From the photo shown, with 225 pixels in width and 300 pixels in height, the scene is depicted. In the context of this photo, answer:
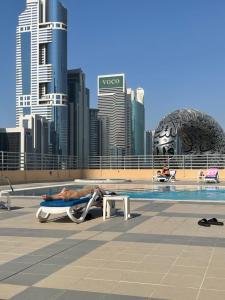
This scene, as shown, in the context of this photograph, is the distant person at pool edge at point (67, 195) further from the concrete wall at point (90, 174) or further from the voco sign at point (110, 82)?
the voco sign at point (110, 82)

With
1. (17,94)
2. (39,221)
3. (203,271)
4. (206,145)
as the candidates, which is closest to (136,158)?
(206,145)

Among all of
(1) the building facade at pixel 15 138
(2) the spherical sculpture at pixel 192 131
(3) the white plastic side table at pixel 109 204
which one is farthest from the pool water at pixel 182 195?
(1) the building facade at pixel 15 138

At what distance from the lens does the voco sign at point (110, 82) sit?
111 meters

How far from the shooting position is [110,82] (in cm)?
11244

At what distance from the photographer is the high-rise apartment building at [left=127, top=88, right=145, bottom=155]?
267ft

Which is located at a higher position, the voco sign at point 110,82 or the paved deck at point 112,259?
the voco sign at point 110,82

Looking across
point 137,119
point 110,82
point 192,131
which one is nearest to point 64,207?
point 192,131

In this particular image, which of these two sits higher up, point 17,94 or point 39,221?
point 17,94

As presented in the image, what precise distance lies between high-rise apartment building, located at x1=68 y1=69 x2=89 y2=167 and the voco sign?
69.4ft

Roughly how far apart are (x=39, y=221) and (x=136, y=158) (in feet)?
61.8

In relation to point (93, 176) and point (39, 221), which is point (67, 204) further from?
point (93, 176)

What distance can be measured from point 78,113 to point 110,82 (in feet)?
110

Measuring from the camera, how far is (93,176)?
2641 centimetres

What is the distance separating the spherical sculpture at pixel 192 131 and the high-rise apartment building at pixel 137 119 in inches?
1834
